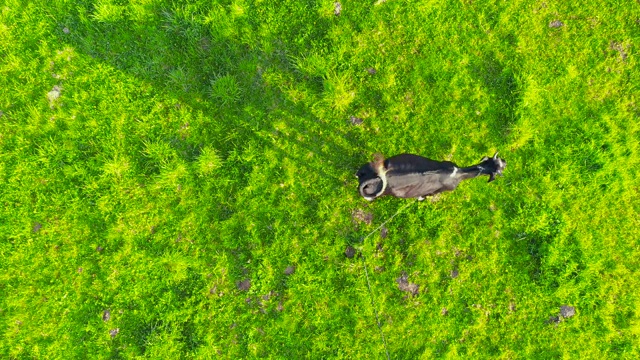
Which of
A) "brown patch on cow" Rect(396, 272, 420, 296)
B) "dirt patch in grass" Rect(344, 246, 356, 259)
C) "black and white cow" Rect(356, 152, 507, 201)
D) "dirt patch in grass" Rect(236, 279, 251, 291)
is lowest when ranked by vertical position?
"brown patch on cow" Rect(396, 272, 420, 296)

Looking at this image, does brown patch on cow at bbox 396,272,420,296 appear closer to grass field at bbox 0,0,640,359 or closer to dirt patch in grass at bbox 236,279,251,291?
grass field at bbox 0,0,640,359

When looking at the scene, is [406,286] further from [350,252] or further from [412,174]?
[412,174]

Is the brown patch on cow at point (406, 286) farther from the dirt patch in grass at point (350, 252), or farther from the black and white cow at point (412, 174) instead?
the black and white cow at point (412, 174)

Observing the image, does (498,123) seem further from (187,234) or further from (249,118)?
(187,234)

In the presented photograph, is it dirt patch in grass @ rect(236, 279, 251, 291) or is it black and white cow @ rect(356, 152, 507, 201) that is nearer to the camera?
black and white cow @ rect(356, 152, 507, 201)

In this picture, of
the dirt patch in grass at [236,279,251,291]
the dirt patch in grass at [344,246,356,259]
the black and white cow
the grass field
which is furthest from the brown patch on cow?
the dirt patch in grass at [236,279,251,291]

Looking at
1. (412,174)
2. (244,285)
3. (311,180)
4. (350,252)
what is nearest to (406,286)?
(350,252)

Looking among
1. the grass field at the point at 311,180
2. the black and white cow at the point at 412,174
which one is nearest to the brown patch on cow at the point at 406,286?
the grass field at the point at 311,180
